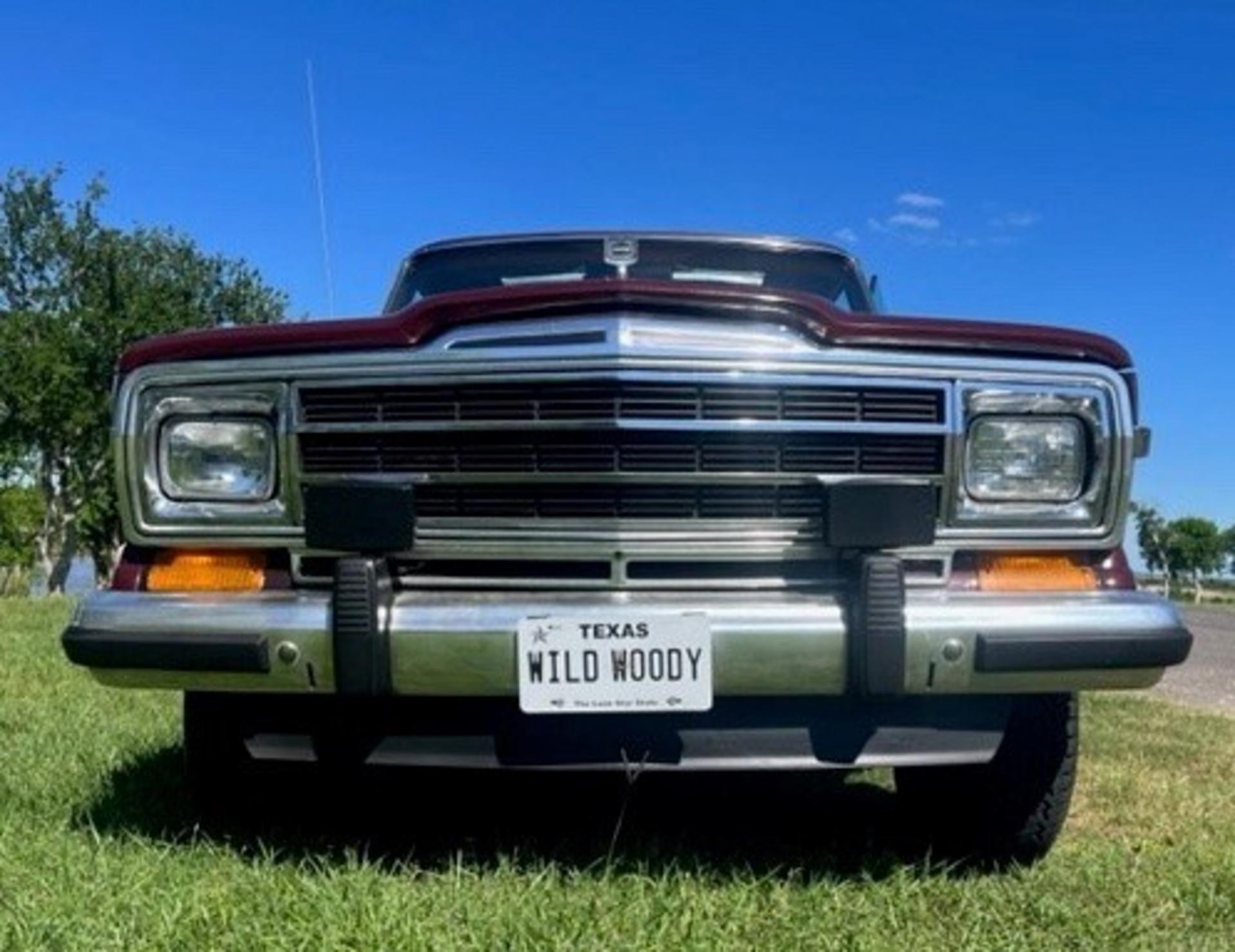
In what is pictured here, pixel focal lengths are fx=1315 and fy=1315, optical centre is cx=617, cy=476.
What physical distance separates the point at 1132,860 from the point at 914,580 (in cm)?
106

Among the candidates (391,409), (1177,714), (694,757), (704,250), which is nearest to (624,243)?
(704,250)

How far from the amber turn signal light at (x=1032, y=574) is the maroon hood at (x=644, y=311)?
0.47m

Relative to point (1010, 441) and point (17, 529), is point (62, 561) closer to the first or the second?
point (17, 529)

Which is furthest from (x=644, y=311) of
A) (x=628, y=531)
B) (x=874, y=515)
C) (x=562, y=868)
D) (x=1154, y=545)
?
(x=1154, y=545)

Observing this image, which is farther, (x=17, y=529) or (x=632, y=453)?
(x=17, y=529)

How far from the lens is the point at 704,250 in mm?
4934

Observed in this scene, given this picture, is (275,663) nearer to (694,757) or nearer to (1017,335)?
(694,757)

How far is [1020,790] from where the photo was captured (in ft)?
10.7

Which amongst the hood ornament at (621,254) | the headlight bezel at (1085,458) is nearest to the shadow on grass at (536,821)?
A: the headlight bezel at (1085,458)

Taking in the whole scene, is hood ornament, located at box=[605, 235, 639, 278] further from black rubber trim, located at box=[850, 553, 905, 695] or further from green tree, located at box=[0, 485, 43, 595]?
green tree, located at box=[0, 485, 43, 595]

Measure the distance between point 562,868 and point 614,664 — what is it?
645 millimetres

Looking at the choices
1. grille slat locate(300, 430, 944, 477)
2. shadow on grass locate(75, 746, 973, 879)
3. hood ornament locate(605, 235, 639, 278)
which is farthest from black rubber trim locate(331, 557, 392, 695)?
hood ornament locate(605, 235, 639, 278)

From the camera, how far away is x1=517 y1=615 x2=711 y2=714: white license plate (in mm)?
2695

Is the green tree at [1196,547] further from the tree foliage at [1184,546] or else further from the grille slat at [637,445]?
the grille slat at [637,445]
